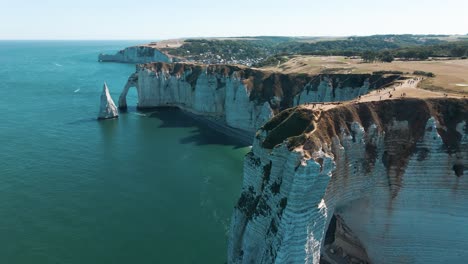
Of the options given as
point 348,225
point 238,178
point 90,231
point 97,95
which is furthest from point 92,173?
point 97,95

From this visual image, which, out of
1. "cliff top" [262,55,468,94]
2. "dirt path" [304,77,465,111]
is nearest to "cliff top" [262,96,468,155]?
"dirt path" [304,77,465,111]

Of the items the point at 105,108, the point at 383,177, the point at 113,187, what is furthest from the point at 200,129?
the point at 383,177

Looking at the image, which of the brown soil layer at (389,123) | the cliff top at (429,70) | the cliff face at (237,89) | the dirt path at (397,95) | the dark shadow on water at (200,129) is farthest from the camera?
the dark shadow on water at (200,129)

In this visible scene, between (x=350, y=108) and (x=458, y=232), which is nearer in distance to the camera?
(x=458, y=232)

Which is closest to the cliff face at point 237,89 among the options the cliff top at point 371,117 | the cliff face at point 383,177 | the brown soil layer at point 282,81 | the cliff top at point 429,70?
the brown soil layer at point 282,81

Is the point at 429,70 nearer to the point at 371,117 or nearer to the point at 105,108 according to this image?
the point at 371,117

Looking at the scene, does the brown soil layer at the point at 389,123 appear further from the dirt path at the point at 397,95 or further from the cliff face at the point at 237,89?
the cliff face at the point at 237,89

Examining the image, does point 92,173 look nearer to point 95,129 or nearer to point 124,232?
point 124,232
